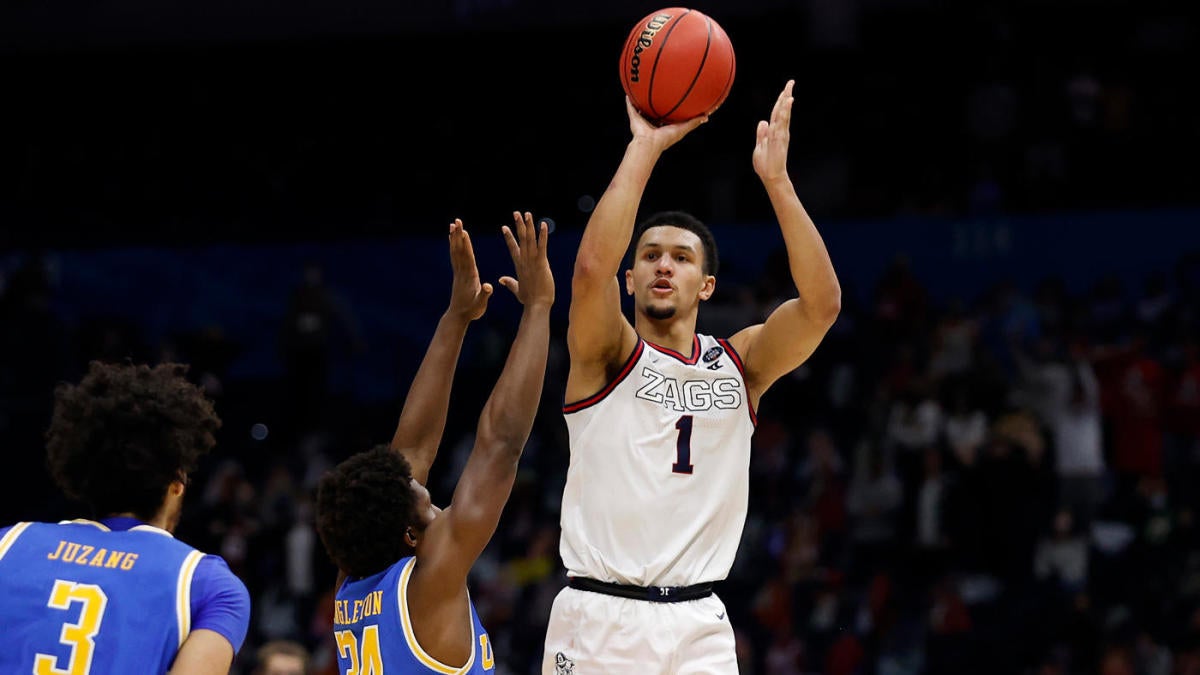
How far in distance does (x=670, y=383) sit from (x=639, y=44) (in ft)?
3.86

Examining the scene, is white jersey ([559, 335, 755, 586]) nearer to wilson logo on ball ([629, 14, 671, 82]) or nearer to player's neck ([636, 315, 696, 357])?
player's neck ([636, 315, 696, 357])

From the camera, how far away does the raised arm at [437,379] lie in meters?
5.49

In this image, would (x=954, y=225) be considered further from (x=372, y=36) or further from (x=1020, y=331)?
(x=372, y=36)

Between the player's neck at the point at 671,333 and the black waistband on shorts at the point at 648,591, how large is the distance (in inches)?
31.7

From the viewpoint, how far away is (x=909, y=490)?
38.3ft

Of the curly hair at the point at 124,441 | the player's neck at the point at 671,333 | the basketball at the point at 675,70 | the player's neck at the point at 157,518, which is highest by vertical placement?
the basketball at the point at 675,70

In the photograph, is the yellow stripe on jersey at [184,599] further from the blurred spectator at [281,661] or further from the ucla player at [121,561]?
the blurred spectator at [281,661]

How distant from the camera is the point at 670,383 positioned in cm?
502

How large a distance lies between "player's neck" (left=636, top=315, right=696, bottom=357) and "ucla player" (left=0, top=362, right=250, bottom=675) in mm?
1862

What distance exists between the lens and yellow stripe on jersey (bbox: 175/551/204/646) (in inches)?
138

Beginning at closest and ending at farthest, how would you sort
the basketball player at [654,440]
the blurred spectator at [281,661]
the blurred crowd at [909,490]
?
the basketball player at [654,440], the blurred spectator at [281,661], the blurred crowd at [909,490]

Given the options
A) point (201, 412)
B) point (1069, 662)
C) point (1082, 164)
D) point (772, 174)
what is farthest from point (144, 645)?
point (1082, 164)

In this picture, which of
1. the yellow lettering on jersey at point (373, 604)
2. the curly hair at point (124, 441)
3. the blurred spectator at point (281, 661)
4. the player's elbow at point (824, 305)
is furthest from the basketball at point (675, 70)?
the blurred spectator at point (281, 661)

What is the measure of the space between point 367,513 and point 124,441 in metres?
1.13
